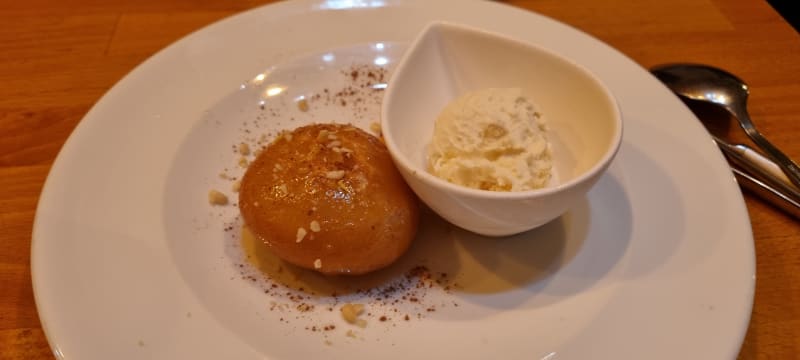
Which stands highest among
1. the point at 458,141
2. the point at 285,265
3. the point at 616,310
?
the point at 458,141

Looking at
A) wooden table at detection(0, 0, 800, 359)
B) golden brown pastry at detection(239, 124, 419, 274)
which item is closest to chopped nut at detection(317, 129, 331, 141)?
golden brown pastry at detection(239, 124, 419, 274)

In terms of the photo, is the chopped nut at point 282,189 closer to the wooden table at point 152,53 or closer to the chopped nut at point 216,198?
the chopped nut at point 216,198

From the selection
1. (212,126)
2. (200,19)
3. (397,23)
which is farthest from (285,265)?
(200,19)

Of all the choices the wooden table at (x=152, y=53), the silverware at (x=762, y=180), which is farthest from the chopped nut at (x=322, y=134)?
the silverware at (x=762, y=180)

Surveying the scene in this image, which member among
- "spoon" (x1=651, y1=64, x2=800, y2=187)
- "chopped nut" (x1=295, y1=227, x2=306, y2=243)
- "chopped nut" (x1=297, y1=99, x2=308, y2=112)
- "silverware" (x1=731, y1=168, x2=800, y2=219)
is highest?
"spoon" (x1=651, y1=64, x2=800, y2=187)

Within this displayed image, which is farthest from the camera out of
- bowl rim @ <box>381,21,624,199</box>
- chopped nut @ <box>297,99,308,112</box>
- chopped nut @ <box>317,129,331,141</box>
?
chopped nut @ <box>297,99,308,112</box>

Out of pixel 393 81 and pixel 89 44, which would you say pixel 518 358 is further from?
pixel 89 44

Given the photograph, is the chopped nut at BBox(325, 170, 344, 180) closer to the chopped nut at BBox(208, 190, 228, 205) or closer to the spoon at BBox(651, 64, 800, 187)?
the chopped nut at BBox(208, 190, 228, 205)
